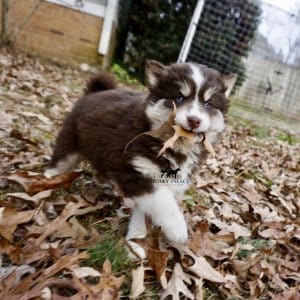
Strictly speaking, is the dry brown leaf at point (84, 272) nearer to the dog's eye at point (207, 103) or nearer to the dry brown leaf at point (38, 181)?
the dry brown leaf at point (38, 181)

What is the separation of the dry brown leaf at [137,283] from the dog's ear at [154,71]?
49.7 inches

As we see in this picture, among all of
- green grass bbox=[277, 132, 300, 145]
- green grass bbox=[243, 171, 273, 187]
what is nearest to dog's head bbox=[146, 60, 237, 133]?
green grass bbox=[243, 171, 273, 187]

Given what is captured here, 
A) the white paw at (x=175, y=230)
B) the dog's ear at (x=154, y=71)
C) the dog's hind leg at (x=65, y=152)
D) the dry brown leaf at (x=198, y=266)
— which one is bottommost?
the dog's hind leg at (x=65, y=152)

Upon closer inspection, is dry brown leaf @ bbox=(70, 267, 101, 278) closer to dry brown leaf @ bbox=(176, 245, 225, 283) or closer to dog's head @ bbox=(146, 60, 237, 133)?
dry brown leaf @ bbox=(176, 245, 225, 283)

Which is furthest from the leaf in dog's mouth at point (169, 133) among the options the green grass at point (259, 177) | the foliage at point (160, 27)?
the foliage at point (160, 27)

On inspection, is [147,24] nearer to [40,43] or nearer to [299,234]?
[40,43]

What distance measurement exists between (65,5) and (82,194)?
977 centimetres

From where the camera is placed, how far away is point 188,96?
2693 millimetres

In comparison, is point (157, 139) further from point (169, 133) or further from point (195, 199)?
point (195, 199)

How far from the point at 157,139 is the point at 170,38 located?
37.6ft

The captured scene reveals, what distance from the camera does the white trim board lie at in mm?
11828

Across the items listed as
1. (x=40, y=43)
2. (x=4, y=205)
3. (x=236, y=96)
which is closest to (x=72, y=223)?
(x=4, y=205)

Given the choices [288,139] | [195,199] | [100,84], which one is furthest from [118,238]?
[288,139]

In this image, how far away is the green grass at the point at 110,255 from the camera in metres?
2.22
